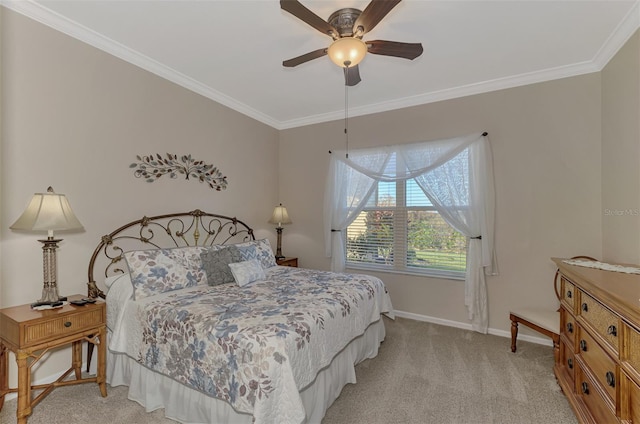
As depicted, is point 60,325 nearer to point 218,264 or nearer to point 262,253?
point 218,264

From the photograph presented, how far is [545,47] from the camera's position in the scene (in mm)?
2656

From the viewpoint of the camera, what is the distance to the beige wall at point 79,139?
6.98ft

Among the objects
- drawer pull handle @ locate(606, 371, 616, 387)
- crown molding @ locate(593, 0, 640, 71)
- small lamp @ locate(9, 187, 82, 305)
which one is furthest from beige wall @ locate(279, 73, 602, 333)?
small lamp @ locate(9, 187, 82, 305)

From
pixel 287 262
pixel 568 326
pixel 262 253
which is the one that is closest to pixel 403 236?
pixel 287 262

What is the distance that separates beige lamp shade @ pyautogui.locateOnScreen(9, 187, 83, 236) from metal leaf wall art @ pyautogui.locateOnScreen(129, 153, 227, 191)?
894 mm

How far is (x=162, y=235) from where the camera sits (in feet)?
10.2

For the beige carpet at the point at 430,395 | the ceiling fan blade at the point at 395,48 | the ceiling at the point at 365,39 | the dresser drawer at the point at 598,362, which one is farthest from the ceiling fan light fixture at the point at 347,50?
the beige carpet at the point at 430,395

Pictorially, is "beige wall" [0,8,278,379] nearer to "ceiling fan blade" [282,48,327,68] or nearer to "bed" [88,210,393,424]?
"bed" [88,210,393,424]

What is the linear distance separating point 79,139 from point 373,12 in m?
2.55

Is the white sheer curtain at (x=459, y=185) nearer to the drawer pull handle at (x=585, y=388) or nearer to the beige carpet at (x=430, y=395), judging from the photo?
the beige carpet at (x=430, y=395)

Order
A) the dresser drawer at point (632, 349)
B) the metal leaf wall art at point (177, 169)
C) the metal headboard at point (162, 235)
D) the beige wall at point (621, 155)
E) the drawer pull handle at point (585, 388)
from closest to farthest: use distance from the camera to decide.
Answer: the dresser drawer at point (632, 349) < the drawer pull handle at point (585, 388) < the beige wall at point (621, 155) < the metal headboard at point (162, 235) < the metal leaf wall art at point (177, 169)

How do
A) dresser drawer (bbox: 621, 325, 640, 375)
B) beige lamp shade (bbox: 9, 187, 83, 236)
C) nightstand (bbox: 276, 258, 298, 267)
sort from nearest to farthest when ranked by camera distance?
dresser drawer (bbox: 621, 325, 640, 375)
beige lamp shade (bbox: 9, 187, 83, 236)
nightstand (bbox: 276, 258, 298, 267)

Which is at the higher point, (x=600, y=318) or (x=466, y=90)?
(x=466, y=90)

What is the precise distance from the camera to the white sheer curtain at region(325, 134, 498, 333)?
11.0 ft
